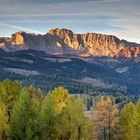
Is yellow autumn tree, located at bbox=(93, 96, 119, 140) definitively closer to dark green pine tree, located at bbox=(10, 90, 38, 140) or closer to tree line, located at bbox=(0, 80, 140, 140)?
tree line, located at bbox=(0, 80, 140, 140)

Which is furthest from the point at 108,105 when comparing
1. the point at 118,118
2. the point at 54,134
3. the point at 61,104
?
the point at 54,134

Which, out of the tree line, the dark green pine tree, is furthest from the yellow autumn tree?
the dark green pine tree

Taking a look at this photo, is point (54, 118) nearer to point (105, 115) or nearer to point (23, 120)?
point (23, 120)

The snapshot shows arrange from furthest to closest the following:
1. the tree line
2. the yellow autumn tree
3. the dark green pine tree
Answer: the yellow autumn tree < the tree line < the dark green pine tree

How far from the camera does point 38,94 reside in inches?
4218

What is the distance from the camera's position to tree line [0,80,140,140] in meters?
80.4

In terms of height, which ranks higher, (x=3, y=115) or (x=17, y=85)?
(x=17, y=85)

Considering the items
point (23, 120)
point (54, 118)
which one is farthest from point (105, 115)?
point (23, 120)

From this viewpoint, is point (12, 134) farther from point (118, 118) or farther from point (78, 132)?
point (118, 118)

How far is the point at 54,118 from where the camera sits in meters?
86.9

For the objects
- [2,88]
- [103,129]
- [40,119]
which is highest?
[2,88]

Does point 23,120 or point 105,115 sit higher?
point 23,120

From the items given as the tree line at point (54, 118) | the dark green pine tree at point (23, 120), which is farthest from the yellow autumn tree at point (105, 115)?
the dark green pine tree at point (23, 120)

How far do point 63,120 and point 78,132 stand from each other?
271 inches
